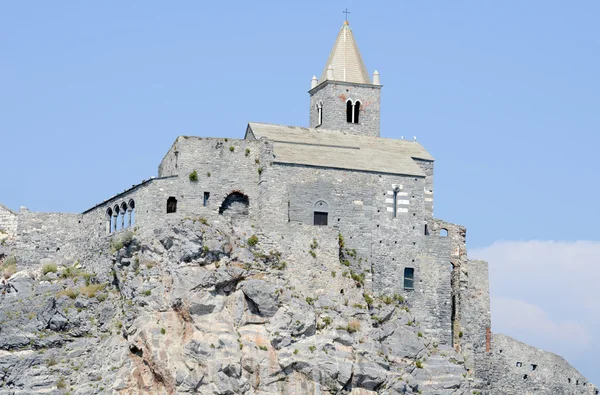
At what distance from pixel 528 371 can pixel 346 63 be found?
25.7m

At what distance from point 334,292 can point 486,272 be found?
564 inches

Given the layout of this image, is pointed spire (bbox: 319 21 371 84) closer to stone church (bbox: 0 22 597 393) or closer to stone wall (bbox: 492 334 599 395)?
stone church (bbox: 0 22 597 393)

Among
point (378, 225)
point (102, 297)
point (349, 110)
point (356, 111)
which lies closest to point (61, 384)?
point (102, 297)

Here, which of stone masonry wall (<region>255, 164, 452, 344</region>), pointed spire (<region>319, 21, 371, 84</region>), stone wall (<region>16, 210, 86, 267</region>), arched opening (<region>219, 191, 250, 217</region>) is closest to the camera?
arched opening (<region>219, 191, 250, 217</region>)

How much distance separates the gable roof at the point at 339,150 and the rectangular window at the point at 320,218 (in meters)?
3.22

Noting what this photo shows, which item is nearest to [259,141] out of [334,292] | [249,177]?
[249,177]

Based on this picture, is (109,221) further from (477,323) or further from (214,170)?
(477,323)

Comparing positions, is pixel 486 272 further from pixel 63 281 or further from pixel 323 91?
pixel 63 281

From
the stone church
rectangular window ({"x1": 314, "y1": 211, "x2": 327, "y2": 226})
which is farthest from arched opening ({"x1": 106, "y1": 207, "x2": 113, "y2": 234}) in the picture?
rectangular window ({"x1": 314, "y1": 211, "x2": 327, "y2": 226})

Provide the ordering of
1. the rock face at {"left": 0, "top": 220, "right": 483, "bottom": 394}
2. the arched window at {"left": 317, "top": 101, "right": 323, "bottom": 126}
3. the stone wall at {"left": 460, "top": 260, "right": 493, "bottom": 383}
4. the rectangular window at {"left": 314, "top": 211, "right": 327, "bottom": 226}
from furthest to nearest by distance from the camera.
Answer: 1. the arched window at {"left": 317, "top": 101, "right": 323, "bottom": 126}
2. the stone wall at {"left": 460, "top": 260, "right": 493, "bottom": 383}
3. the rectangular window at {"left": 314, "top": 211, "right": 327, "bottom": 226}
4. the rock face at {"left": 0, "top": 220, "right": 483, "bottom": 394}

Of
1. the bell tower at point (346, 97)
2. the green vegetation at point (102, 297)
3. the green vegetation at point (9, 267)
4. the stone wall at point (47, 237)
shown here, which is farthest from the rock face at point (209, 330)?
the bell tower at point (346, 97)

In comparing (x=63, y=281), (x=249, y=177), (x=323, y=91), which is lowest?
(x=63, y=281)

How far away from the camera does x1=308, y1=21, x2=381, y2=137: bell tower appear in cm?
12069

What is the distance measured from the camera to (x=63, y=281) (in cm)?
11319
